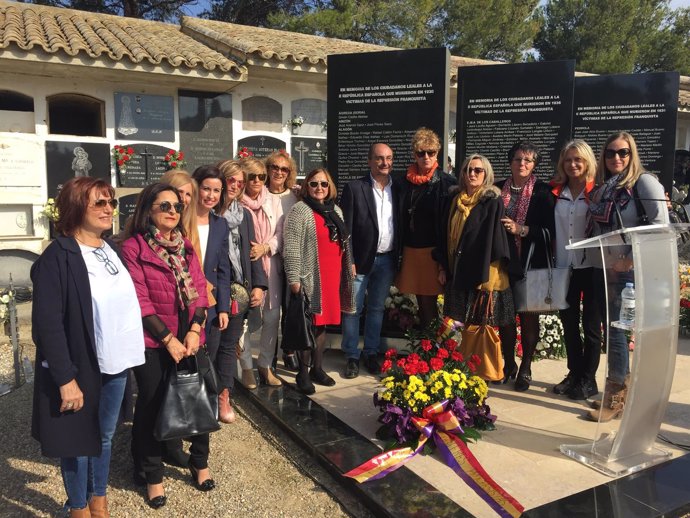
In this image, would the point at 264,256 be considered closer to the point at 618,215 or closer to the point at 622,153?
the point at 618,215

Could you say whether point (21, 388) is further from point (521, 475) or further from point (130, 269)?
point (521, 475)

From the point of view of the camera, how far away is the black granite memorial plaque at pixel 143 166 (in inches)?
344

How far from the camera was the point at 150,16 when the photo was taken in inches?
728

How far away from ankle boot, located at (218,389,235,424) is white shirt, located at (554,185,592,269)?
2.54 meters

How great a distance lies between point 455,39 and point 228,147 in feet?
41.7

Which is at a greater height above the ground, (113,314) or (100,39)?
(100,39)

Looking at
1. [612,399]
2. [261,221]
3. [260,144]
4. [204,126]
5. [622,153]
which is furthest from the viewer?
[260,144]

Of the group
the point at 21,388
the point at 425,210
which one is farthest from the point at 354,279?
the point at 21,388

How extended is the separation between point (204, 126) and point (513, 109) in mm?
5707

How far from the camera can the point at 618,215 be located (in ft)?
10.6

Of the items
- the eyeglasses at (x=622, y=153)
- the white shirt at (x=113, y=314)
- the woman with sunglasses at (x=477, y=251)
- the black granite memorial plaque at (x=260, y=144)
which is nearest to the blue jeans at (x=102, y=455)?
the white shirt at (x=113, y=314)

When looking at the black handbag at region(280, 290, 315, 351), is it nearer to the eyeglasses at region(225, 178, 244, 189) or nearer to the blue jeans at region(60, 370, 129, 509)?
the eyeglasses at region(225, 178, 244, 189)

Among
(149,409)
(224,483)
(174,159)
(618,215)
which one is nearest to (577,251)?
(618,215)

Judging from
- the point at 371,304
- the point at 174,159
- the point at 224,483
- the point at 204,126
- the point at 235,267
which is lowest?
the point at 224,483
